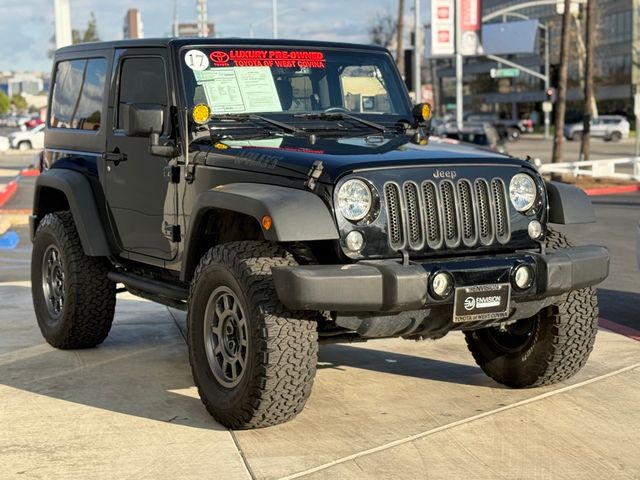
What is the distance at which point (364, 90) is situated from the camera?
23.7ft

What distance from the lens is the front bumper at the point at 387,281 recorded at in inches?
204

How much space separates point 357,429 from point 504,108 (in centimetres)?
11744

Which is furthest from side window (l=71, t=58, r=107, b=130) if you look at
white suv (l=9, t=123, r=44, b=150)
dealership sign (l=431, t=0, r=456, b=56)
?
white suv (l=9, t=123, r=44, b=150)

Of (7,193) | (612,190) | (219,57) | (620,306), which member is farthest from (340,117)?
(612,190)

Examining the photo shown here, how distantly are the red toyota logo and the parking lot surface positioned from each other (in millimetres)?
1994

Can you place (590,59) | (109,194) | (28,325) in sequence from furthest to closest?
(590,59) < (28,325) < (109,194)

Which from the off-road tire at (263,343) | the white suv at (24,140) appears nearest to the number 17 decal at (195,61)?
the off-road tire at (263,343)

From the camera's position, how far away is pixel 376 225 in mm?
5512

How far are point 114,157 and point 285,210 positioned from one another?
233cm

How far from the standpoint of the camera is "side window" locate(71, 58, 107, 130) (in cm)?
766

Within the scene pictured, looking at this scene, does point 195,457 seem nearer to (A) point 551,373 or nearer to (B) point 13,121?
(A) point 551,373

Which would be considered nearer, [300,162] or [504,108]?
[300,162]

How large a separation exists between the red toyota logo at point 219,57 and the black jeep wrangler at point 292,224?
0.04 ft

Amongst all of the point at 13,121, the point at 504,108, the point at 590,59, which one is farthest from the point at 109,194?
the point at 504,108
